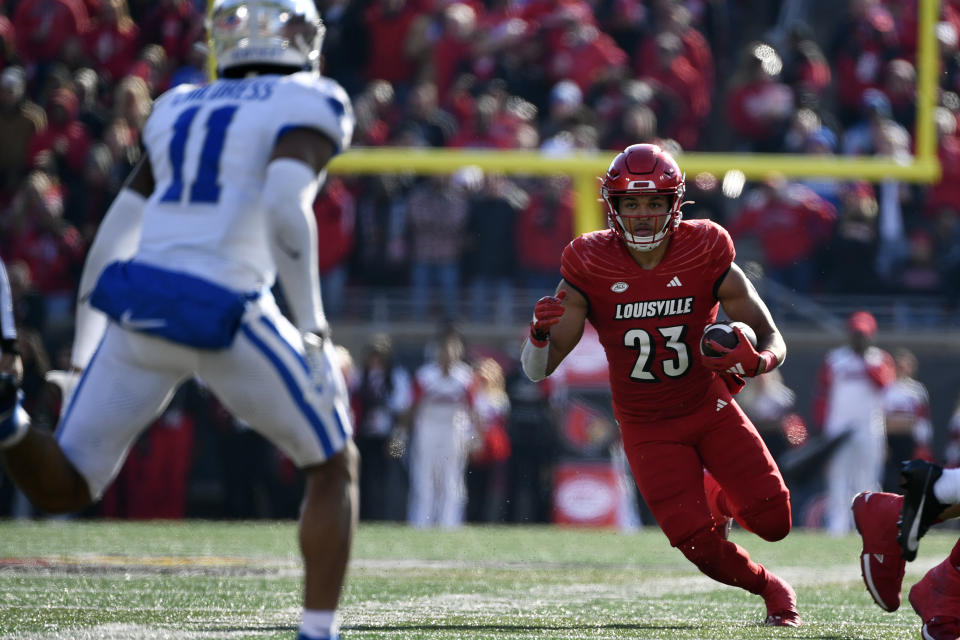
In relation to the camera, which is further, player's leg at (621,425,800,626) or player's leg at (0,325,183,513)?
player's leg at (621,425,800,626)

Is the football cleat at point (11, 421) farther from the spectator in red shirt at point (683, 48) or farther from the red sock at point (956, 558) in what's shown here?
the spectator in red shirt at point (683, 48)

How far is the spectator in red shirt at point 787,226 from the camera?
10.9 metres

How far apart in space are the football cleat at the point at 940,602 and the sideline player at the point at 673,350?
0.55 meters

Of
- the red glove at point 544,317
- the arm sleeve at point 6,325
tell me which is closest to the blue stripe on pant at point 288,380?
the arm sleeve at point 6,325

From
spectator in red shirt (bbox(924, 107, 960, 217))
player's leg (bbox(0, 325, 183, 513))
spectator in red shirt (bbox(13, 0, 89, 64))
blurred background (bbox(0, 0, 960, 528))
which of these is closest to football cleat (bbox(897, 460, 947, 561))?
player's leg (bbox(0, 325, 183, 513))

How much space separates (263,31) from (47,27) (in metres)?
8.05

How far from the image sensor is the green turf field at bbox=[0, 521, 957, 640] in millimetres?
4230

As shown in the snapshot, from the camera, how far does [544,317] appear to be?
4473mm

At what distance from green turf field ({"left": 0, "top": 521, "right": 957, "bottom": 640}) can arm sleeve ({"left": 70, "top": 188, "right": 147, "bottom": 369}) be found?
74cm

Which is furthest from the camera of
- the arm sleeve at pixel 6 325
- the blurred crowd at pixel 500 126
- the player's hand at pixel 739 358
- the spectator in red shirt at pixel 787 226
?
the spectator in red shirt at pixel 787 226

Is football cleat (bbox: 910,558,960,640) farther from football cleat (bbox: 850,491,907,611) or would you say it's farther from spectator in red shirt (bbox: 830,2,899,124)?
spectator in red shirt (bbox: 830,2,899,124)

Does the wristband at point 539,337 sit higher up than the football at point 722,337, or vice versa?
the football at point 722,337

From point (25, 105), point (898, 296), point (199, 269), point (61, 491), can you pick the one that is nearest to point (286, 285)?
point (199, 269)

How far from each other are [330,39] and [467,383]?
2797mm
